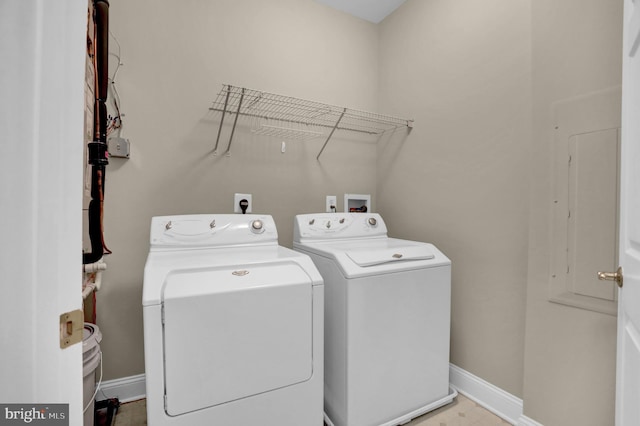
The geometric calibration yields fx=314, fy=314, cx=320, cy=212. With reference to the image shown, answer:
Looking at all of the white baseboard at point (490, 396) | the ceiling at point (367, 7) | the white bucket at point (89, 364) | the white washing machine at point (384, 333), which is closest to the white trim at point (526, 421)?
the white baseboard at point (490, 396)

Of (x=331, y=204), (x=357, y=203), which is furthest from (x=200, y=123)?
(x=357, y=203)

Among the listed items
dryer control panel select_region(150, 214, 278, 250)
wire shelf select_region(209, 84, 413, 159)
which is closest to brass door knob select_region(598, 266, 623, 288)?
dryer control panel select_region(150, 214, 278, 250)

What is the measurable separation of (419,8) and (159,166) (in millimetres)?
2064

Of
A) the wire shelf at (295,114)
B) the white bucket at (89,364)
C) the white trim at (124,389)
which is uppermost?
the wire shelf at (295,114)

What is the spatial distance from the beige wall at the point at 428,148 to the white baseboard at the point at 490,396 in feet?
0.15

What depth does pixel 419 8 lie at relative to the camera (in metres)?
2.23

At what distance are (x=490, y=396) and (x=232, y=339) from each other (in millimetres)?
1499

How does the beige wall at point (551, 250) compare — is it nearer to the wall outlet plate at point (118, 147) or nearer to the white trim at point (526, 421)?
the white trim at point (526, 421)

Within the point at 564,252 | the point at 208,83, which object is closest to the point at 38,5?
the point at 208,83

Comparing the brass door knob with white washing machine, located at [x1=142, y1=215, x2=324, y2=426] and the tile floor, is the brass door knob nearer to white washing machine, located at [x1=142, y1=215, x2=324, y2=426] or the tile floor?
white washing machine, located at [x1=142, y1=215, x2=324, y2=426]

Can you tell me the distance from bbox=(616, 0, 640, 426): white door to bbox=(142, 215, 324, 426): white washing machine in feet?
Answer: 3.25

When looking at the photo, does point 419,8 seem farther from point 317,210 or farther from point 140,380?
point 140,380

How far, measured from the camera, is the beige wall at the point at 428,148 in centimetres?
142

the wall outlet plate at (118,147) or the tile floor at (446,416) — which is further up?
the wall outlet plate at (118,147)
